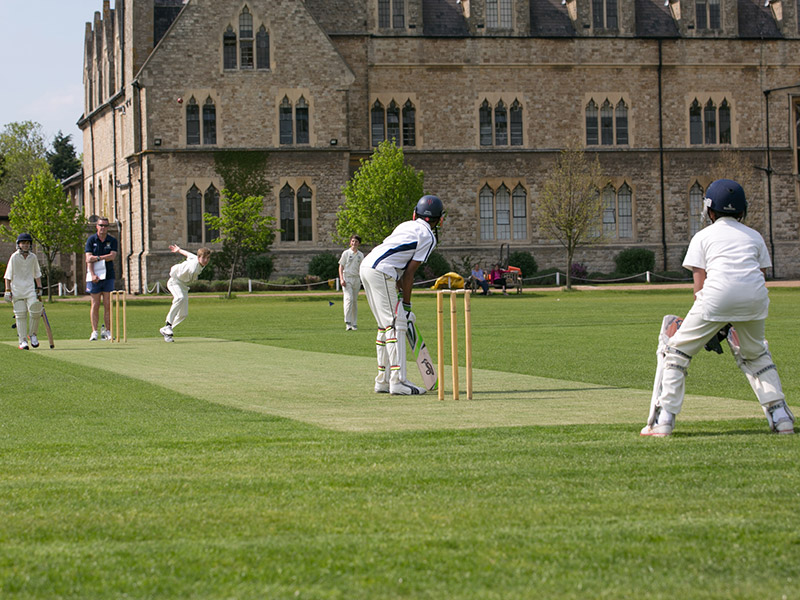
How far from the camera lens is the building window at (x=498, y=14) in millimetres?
60469

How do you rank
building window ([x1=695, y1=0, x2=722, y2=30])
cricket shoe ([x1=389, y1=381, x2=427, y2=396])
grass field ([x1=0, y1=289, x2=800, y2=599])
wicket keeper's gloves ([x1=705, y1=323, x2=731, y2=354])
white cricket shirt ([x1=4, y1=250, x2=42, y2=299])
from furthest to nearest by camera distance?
building window ([x1=695, y1=0, x2=722, y2=30]), white cricket shirt ([x1=4, y1=250, x2=42, y2=299]), cricket shoe ([x1=389, y1=381, x2=427, y2=396]), wicket keeper's gloves ([x1=705, y1=323, x2=731, y2=354]), grass field ([x1=0, y1=289, x2=800, y2=599])

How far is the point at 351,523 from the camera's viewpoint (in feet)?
16.8

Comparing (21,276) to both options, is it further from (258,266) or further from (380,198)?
(258,266)

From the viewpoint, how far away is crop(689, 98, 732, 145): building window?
61750 mm

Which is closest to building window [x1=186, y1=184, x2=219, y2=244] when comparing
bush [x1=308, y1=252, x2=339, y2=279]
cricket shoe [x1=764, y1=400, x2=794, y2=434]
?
bush [x1=308, y1=252, x2=339, y2=279]

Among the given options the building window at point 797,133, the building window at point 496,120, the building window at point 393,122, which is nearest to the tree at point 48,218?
the building window at point 393,122

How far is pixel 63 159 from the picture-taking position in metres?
116

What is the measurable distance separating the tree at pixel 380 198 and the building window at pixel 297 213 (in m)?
3.53

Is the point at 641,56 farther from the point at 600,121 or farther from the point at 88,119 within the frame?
the point at 88,119

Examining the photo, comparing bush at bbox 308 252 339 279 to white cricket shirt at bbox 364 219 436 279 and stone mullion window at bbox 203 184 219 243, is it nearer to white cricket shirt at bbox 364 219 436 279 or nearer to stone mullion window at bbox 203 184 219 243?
stone mullion window at bbox 203 184 219 243

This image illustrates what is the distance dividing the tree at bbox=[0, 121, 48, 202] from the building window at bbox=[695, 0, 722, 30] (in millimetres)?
63240

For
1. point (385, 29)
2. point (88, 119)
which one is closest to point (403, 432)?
point (385, 29)

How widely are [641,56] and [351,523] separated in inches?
2338

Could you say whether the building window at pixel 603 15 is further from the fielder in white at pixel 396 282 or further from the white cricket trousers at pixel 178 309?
the fielder in white at pixel 396 282
